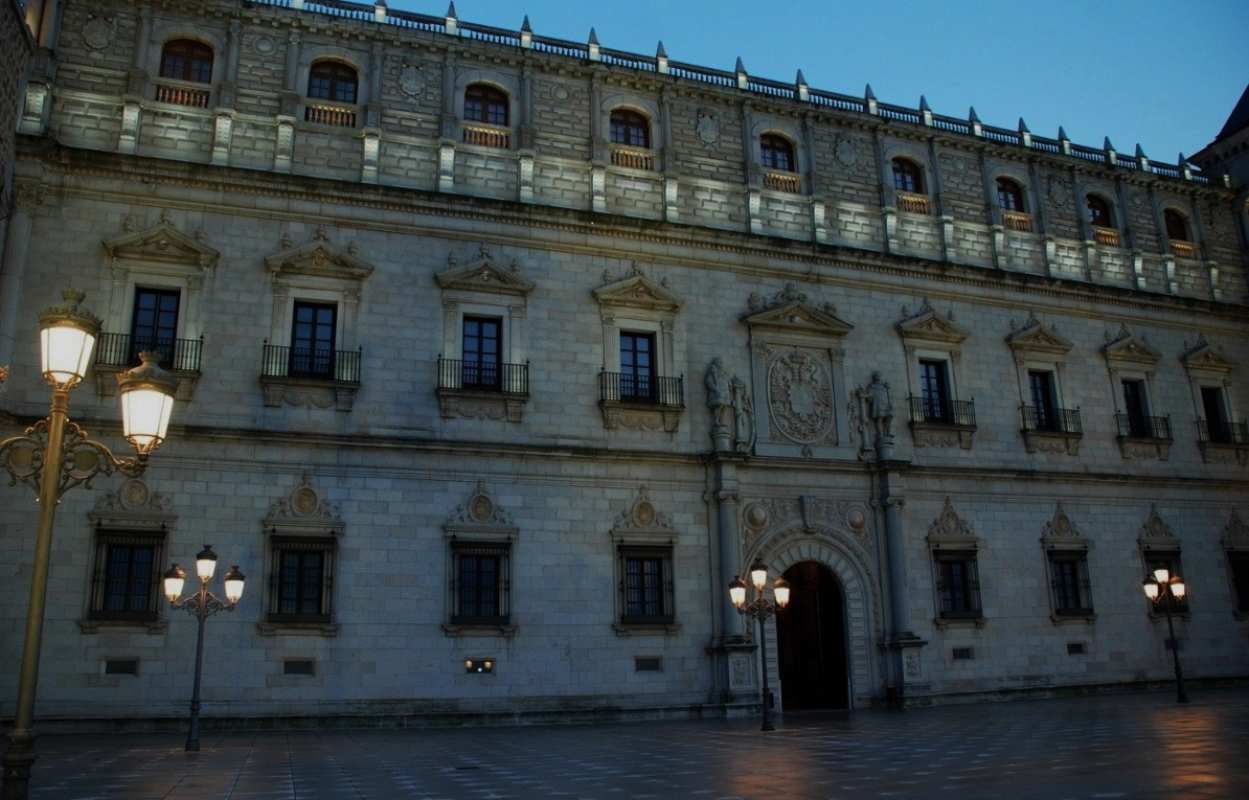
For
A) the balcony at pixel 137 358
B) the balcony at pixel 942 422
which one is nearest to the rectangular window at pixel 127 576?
the balcony at pixel 137 358

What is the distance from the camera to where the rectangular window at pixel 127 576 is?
59.3ft

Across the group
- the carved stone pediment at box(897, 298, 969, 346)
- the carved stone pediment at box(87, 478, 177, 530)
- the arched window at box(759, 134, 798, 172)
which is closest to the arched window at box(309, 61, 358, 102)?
the carved stone pediment at box(87, 478, 177, 530)

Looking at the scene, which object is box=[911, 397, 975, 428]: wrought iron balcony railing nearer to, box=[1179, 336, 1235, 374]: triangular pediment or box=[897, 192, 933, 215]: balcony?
box=[897, 192, 933, 215]: balcony

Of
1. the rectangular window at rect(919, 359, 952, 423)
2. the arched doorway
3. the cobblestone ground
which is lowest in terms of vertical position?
the cobblestone ground

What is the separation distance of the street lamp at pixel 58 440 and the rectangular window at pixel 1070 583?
2315cm

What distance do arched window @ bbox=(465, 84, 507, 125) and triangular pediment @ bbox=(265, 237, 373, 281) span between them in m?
4.68

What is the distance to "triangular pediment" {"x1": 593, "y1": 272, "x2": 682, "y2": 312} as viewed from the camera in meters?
22.8

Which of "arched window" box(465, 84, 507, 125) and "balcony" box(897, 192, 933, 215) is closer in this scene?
"arched window" box(465, 84, 507, 125)

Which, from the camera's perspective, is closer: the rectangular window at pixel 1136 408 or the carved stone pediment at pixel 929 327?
the carved stone pediment at pixel 929 327

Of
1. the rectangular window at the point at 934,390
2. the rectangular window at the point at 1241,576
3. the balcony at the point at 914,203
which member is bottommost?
the rectangular window at the point at 1241,576

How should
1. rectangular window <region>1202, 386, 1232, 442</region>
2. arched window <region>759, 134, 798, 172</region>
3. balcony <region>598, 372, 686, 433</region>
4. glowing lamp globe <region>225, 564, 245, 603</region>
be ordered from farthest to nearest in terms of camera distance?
1. rectangular window <region>1202, 386, 1232, 442</region>
2. arched window <region>759, 134, 798, 172</region>
3. balcony <region>598, 372, 686, 433</region>
4. glowing lamp globe <region>225, 564, 245, 603</region>

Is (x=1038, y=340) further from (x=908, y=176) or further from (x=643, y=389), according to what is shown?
(x=643, y=389)

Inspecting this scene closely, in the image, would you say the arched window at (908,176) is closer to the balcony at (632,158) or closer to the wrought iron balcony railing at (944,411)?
the wrought iron balcony railing at (944,411)

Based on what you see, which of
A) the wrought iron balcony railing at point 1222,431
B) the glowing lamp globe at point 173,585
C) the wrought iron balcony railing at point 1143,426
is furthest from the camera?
the wrought iron balcony railing at point 1222,431
